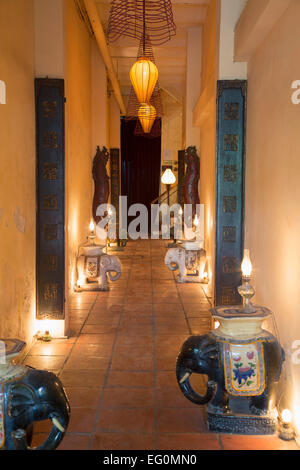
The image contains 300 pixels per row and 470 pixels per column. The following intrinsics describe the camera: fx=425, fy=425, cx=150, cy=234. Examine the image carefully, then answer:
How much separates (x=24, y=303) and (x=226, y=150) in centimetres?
268

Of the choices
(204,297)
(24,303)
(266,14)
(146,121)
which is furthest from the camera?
(146,121)

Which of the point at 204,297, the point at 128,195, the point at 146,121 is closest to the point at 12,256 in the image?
the point at 204,297

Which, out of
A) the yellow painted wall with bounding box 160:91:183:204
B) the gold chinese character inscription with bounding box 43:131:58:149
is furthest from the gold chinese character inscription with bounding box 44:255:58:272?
the yellow painted wall with bounding box 160:91:183:204

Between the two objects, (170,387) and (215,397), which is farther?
(170,387)

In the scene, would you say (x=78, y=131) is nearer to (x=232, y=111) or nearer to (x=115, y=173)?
(x=232, y=111)

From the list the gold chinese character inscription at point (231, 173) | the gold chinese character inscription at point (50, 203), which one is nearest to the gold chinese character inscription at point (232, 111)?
the gold chinese character inscription at point (231, 173)

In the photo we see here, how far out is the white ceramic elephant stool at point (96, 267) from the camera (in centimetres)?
735

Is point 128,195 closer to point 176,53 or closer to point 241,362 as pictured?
point 176,53

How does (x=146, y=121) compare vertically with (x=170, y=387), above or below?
above

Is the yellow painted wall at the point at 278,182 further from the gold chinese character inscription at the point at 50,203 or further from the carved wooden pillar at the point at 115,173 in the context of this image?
the carved wooden pillar at the point at 115,173

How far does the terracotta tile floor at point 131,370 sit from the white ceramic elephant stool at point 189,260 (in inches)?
16.6

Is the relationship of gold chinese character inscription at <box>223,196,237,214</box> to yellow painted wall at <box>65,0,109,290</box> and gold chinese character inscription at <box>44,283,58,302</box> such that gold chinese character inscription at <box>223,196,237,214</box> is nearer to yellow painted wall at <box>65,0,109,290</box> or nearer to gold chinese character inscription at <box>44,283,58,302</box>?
gold chinese character inscription at <box>44,283,58,302</box>

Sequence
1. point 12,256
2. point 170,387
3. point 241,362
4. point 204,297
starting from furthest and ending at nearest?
point 204,297 → point 12,256 → point 170,387 → point 241,362

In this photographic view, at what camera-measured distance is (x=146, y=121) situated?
26.5 feet
